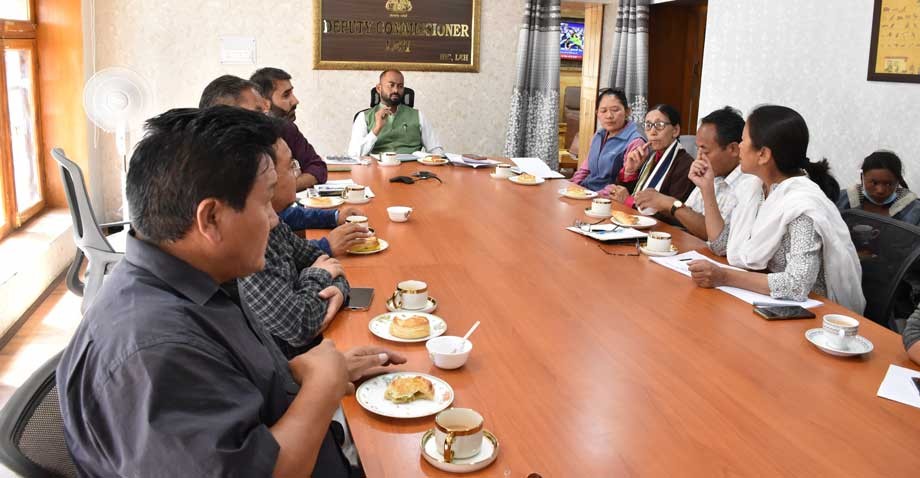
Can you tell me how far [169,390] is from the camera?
978mm

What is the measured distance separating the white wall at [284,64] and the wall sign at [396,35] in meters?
0.08

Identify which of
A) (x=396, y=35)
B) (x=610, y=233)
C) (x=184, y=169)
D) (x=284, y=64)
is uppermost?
(x=396, y=35)

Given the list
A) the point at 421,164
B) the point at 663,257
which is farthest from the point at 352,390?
the point at 421,164

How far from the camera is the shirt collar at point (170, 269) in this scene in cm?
110

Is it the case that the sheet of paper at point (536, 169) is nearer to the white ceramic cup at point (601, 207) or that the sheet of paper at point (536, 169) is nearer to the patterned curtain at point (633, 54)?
the white ceramic cup at point (601, 207)

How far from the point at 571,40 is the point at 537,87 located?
3.72m

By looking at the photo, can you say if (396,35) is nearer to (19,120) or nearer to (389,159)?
(389,159)

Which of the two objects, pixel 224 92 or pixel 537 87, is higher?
pixel 537 87

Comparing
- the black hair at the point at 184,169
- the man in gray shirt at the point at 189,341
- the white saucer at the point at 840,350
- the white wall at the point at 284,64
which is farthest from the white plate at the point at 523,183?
the black hair at the point at 184,169

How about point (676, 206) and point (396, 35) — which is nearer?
point (676, 206)

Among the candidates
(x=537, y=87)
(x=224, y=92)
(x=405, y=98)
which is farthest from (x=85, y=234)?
(x=537, y=87)

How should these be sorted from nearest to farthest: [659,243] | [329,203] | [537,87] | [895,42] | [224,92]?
1. [224,92]
2. [659,243]
3. [329,203]
4. [895,42]
5. [537,87]

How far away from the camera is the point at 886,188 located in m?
3.52

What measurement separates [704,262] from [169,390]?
1766 mm
